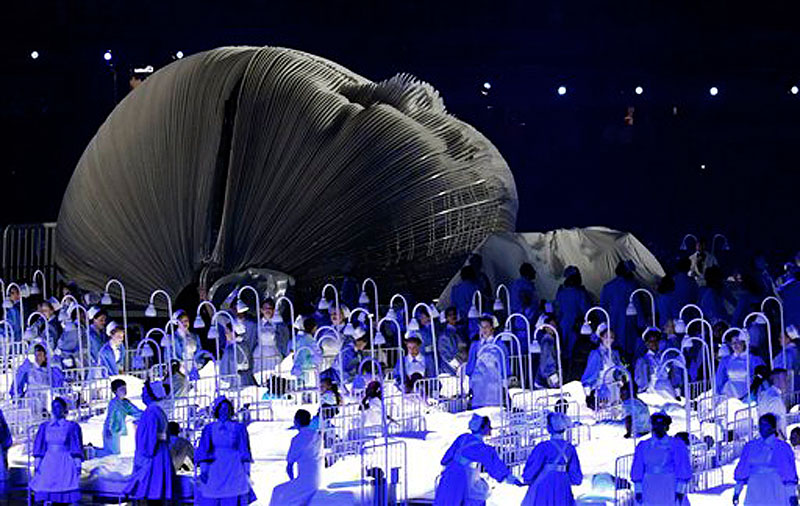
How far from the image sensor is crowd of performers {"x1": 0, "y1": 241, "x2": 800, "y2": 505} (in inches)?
568

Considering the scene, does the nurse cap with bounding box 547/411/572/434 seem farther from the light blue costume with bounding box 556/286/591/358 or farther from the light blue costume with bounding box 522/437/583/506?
the light blue costume with bounding box 556/286/591/358

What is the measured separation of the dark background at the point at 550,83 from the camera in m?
36.1

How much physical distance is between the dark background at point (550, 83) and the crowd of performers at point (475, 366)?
1049 centimetres

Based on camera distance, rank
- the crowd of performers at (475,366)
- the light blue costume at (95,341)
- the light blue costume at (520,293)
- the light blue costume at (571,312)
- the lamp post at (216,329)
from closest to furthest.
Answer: the crowd of performers at (475,366) → the lamp post at (216,329) → the light blue costume at (95,341) → the light blue costume at (571,312) → the light blue costume at (520,293)

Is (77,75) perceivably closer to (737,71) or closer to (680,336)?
(737,71)

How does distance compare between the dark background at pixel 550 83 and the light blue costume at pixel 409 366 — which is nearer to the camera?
the light blue costume at pixel 409 366

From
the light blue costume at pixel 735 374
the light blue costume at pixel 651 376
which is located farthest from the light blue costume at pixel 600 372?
the light blue costume at pixel 735 374

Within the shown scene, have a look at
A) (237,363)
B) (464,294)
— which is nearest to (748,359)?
(237,363)

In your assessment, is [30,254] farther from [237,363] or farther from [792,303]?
[792,303]

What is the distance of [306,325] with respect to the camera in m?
21.2

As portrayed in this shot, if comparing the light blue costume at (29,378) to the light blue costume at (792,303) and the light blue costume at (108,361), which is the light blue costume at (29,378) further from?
the light blue costume at (792,303)

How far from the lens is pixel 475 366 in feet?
64.7

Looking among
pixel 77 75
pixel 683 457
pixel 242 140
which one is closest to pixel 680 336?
pixel 683 457

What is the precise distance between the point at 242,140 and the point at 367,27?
36.4 ft
